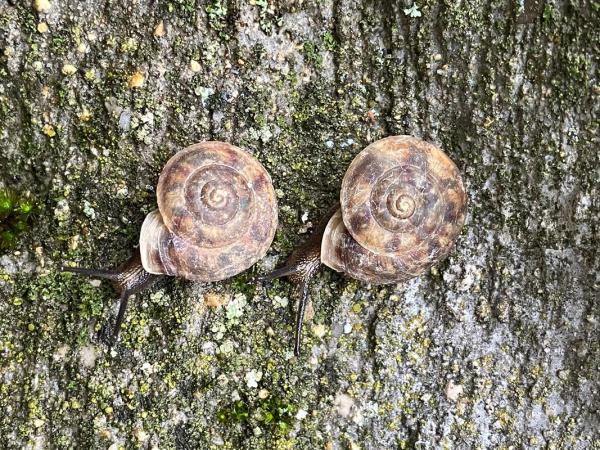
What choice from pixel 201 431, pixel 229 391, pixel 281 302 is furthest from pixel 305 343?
pixel 201 431

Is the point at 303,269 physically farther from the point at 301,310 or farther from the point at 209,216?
the point at 209,216

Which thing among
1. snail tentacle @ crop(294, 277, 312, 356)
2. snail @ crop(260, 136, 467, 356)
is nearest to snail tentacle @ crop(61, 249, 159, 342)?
snail tentacle @ crop(294, 277, 312, 356)

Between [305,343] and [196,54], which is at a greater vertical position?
[196,54]

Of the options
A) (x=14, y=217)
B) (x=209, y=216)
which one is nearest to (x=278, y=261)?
(x=209, y=216)

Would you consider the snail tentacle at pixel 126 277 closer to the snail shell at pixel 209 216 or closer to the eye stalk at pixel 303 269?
the snail shell at pixel 209 216

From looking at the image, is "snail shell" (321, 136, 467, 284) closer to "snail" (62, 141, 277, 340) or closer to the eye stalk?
the eye stalk

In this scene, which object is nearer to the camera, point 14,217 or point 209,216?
point 209,216

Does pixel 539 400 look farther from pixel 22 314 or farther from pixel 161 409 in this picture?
pixel 22 314
